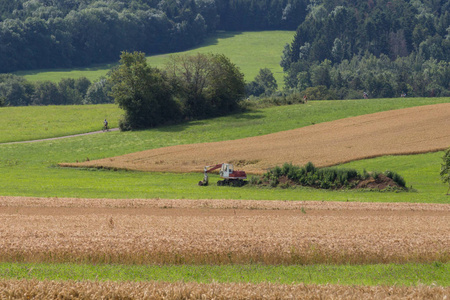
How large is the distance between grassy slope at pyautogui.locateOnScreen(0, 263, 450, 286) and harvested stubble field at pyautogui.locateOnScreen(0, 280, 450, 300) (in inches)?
85.6

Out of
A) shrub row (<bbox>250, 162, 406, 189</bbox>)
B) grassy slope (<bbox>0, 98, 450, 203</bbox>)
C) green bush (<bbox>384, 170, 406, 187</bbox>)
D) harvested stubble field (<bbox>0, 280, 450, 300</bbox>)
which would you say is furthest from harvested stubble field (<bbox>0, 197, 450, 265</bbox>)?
shrub row (<bbox>250, 162, 406, 189</bbox>)

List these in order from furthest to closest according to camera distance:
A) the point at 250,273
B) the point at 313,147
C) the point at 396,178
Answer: the point at 313,147 → the point at 396,178 → the point at 250,273

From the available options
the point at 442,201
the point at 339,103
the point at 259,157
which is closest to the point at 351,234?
the point at 442,201

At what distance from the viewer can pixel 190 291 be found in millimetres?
15703

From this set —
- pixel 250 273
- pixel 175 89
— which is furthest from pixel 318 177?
pixel 175 89

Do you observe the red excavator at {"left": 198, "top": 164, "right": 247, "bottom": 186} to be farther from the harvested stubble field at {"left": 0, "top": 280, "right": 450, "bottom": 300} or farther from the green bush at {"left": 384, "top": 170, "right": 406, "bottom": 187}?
the harvested stubble field at {"left": 0, "top": 280, "right": 450, "bottom": 300}

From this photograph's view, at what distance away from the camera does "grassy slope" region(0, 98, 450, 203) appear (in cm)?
4528

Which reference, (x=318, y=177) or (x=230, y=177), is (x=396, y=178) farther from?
(x=230, y=177)

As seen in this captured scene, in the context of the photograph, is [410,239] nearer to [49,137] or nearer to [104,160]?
[104,160]

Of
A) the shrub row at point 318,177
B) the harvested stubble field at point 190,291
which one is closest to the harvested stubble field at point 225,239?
the harvested stubble field at point 190,291

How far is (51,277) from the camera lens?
18.7 metres

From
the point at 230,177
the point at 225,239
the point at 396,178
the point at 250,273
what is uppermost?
the point at 225,239

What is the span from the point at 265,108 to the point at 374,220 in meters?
71.0

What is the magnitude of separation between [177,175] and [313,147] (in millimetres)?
17320
